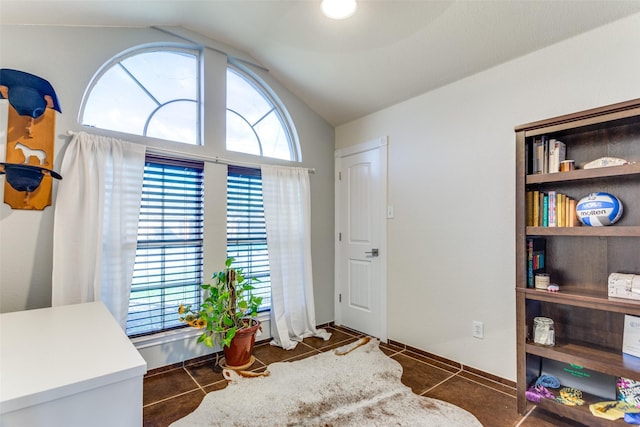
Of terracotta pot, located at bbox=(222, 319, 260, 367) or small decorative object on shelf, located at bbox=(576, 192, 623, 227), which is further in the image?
terracotta pot, located at bbox=(222, 319, 260, 367)

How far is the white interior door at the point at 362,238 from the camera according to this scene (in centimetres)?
319

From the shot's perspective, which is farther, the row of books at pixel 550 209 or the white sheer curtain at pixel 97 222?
the white sheer curtain at pixel 97 222

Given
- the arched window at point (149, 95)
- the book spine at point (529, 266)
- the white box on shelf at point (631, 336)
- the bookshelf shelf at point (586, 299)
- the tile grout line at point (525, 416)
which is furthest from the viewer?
the arched window at point (149, 95)

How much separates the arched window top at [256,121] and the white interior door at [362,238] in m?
0.65

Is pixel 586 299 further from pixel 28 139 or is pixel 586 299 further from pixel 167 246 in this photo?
pixel 28 139

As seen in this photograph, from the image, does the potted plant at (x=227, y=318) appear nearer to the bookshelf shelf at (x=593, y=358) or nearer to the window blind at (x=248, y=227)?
the window blind at (x=248, y=227)

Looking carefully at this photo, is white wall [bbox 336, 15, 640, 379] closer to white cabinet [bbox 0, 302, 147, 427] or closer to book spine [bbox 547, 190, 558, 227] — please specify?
book spine [bbox 547, 190, 558, 227]

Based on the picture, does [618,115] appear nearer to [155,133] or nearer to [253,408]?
[253,408]

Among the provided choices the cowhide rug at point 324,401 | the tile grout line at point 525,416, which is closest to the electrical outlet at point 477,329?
the tile grout line at point 525,416

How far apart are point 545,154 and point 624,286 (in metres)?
0.84

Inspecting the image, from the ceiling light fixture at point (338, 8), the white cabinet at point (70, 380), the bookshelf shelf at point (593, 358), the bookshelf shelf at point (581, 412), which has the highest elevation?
→ the ceiling light fixture at point (338, 8)

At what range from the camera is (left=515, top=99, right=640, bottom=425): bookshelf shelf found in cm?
171

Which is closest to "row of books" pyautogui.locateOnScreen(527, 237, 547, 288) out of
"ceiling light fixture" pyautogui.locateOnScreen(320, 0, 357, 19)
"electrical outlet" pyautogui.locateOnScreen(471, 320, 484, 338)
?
"electrical outlet" pyautogui.locateOnScreen(471, 320, 484, 338)

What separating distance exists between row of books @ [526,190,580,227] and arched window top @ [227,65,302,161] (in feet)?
7.25
